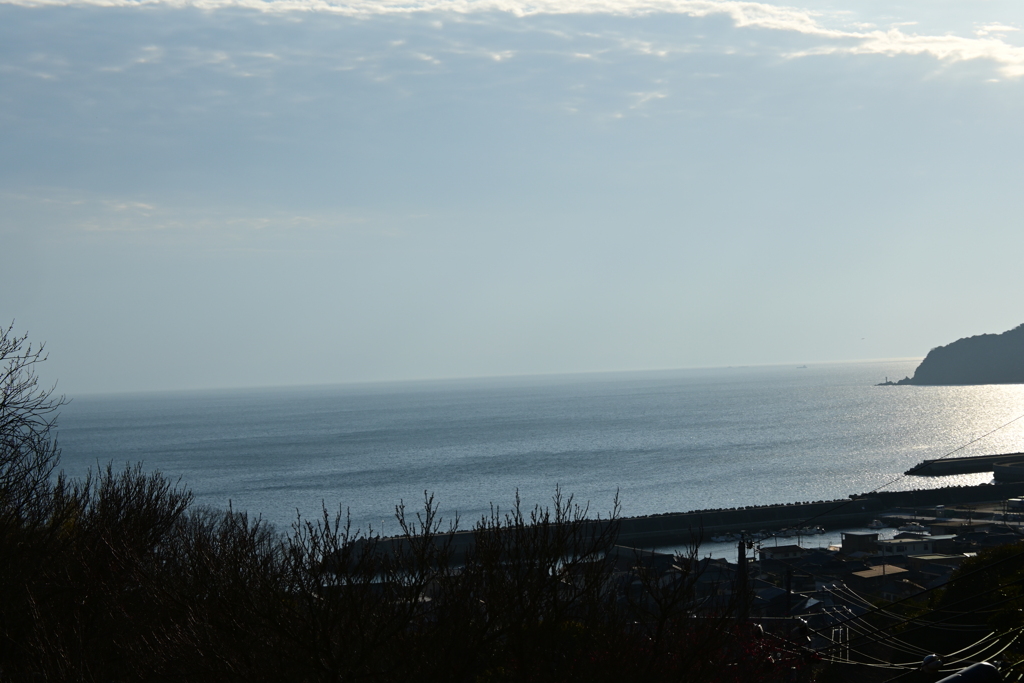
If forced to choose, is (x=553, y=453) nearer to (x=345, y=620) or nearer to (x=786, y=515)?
(x=786, y=515)

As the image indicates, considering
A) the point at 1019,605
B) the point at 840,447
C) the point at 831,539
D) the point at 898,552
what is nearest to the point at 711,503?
the point at 831,539

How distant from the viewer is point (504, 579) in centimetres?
847

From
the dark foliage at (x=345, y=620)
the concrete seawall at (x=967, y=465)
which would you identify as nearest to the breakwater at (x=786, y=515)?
the concrete seawall at (x=967, y=465)

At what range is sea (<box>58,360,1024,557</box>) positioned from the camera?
64000 mm

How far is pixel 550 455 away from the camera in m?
90.9

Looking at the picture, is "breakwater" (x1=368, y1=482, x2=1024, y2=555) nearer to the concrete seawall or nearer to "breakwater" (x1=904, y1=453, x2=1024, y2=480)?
"breakwater" (x1=904, y1=453, x2=1024, y2=480)

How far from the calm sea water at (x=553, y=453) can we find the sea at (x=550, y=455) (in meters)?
0.26

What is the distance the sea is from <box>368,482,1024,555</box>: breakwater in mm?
4269

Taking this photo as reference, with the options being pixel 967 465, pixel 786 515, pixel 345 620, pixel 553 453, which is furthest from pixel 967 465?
pixel 345 620

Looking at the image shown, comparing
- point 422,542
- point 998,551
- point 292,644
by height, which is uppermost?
point 422,542

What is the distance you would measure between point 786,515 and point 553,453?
3842cm

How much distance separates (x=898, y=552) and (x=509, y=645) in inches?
1649

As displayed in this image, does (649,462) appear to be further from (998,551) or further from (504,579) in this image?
(504,579)

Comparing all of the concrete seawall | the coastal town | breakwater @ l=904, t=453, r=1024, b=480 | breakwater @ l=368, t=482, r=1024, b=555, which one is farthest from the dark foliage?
the concrete seawall
